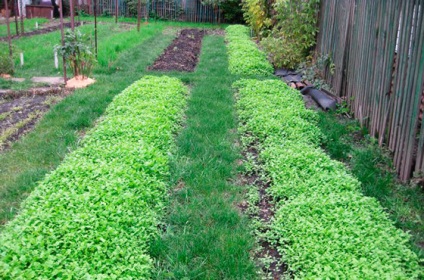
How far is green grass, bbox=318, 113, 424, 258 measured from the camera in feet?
13.2

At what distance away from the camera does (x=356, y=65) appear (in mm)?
6855

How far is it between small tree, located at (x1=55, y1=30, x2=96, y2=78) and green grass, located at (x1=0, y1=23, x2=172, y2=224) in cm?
44

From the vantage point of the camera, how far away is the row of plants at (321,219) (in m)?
3.16

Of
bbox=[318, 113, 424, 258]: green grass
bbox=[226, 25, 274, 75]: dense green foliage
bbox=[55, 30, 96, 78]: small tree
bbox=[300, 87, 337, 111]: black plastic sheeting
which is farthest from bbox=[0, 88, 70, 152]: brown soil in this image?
bbox=[300, 87, 337, 111]: black plastic sheeting

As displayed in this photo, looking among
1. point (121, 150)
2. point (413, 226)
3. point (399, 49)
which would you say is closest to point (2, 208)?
point (121, 150)

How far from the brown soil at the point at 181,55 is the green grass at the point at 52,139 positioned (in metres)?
1.13

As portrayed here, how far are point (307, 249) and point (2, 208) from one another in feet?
9.43

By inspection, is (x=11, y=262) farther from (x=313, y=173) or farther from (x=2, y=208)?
(x=313, y=173)

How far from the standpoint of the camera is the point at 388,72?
5.47 meters

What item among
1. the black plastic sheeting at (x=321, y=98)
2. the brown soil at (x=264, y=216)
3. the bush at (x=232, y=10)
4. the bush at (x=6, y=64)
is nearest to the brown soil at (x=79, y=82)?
the bush at (x=6, y=64)

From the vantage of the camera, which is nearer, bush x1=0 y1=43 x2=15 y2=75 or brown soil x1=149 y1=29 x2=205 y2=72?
bush x1=0 y1=43 x2=15 y2=75

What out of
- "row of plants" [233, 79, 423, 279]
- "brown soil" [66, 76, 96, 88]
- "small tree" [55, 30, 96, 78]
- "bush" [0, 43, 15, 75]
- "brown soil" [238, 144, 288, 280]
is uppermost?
"small tree" [55, 30, 96, 78]

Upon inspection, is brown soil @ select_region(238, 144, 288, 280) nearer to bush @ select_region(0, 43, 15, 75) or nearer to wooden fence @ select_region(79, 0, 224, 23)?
bush @ select_region(0, 43, 15, 75)

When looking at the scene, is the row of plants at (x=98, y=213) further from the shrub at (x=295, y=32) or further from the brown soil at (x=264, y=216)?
the shrub at (x=295, y=32)
